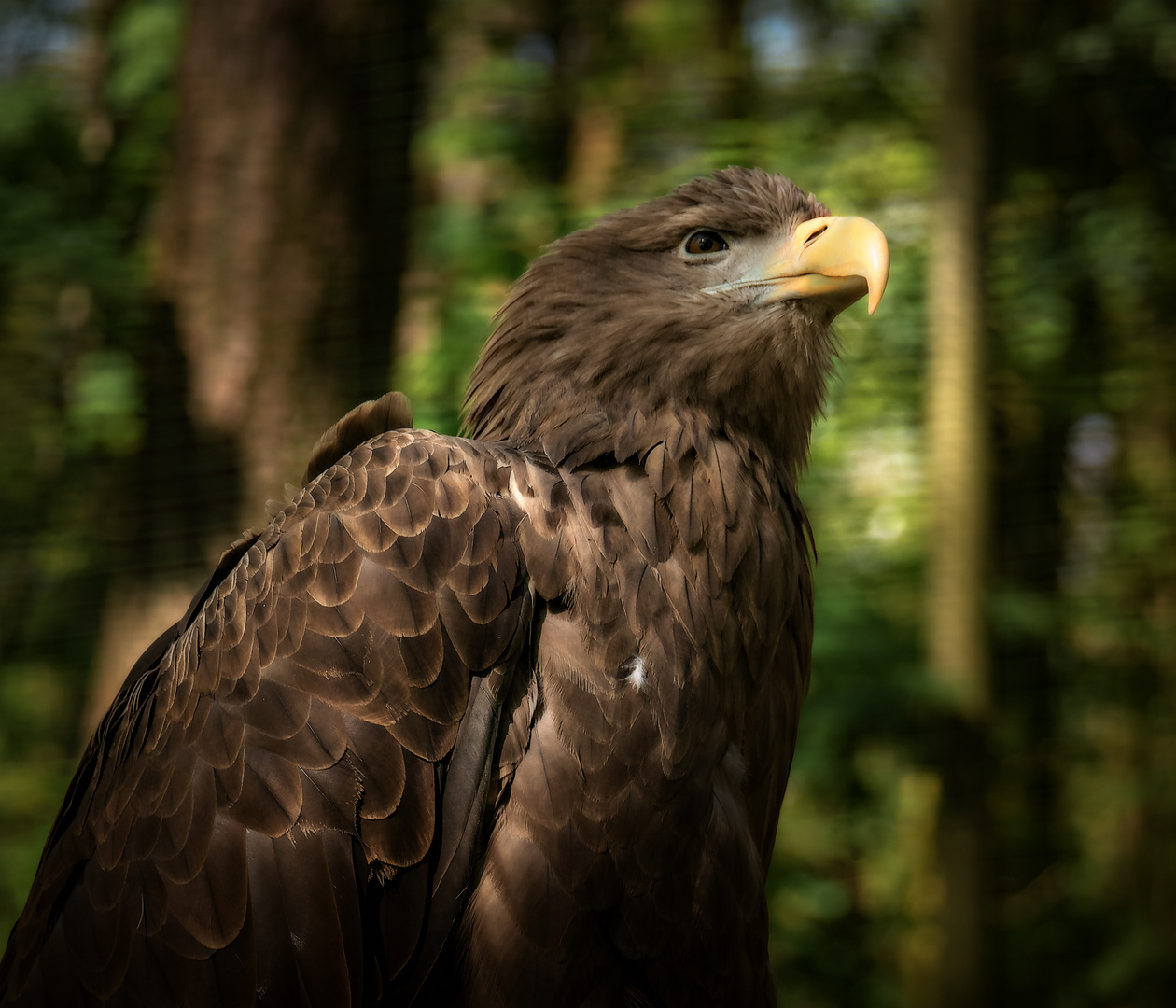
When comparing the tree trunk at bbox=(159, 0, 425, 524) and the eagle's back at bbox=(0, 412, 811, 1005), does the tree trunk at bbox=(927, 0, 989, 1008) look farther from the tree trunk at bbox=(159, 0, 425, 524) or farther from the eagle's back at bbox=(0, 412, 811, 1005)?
the eagle's back at bbox=(0, 412, 811, 1005)

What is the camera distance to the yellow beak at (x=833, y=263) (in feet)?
7.19

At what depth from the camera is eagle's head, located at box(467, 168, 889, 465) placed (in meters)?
2.29

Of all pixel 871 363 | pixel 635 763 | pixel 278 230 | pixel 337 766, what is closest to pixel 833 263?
pixel 635 763

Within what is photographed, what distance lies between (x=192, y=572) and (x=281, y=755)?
2.51m

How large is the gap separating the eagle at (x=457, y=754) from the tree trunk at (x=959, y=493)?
2334 millimetres

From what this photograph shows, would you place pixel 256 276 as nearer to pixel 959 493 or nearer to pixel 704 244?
pixel 704 244

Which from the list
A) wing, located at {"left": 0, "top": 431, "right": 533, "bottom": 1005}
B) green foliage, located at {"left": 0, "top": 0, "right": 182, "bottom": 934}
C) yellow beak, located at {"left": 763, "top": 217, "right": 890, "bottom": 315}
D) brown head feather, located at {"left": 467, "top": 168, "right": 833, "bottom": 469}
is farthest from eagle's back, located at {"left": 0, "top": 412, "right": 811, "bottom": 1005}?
green foliage, located at {"left": 0, "top": 0, "right": 182, "bottom": 934}

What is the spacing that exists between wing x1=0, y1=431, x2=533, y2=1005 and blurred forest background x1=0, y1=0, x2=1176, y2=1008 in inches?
84.0

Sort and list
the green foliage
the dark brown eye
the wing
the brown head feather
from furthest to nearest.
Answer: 1. the green foliage
2. the dark brown eye
3. the brown head feather
4. the wing

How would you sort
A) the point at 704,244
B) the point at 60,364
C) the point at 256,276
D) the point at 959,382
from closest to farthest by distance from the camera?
the point at 704,244
the point at 256,276
the point at 959,382
the point at 60,364

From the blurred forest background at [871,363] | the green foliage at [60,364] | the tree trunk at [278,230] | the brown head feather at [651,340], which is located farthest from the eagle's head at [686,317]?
the green foliage at [60,364]

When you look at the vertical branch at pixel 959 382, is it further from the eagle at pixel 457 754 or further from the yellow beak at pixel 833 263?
the eagle at pixel 457 754

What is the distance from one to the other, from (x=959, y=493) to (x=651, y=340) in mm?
2481

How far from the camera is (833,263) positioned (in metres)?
2.25
